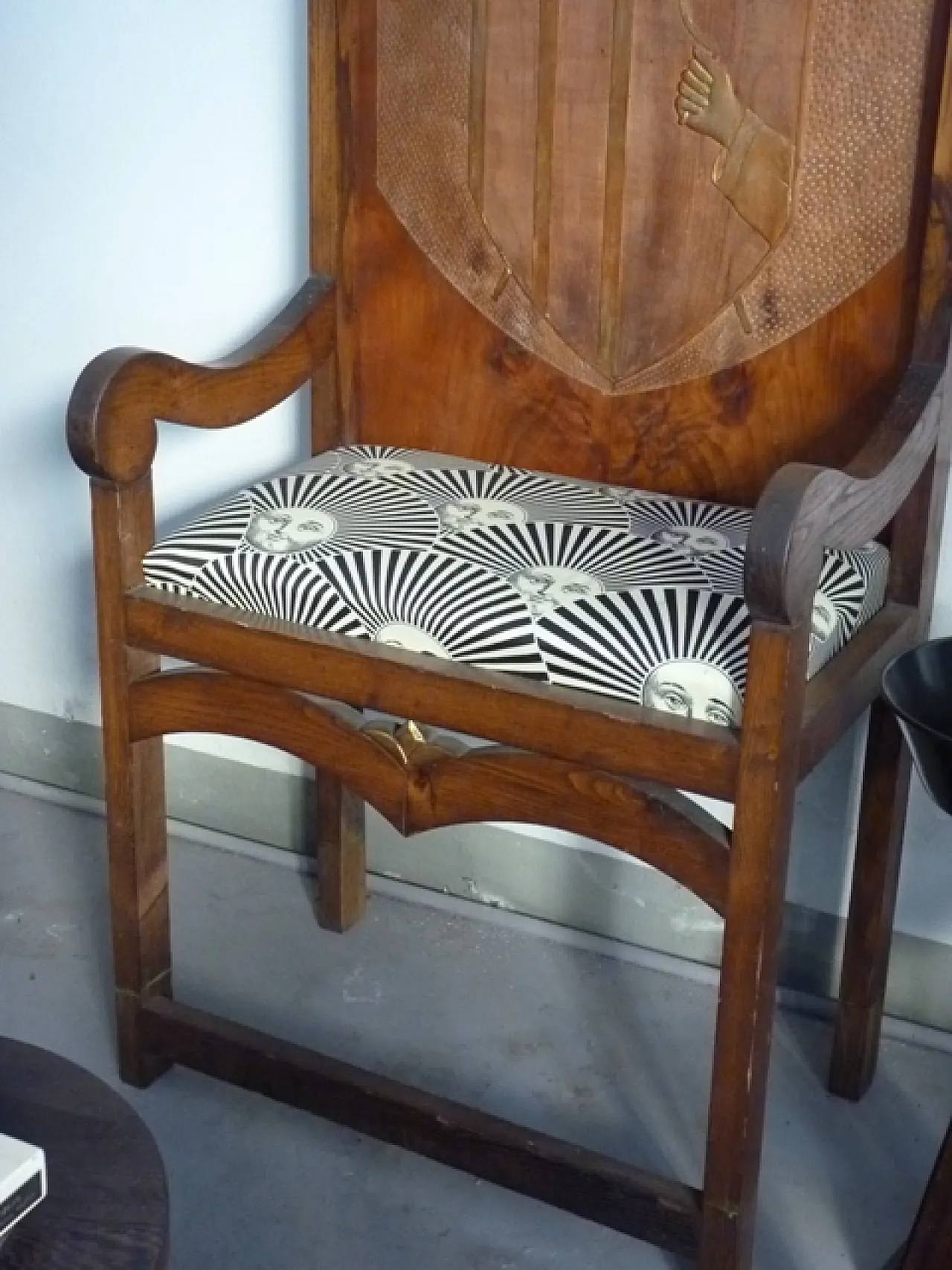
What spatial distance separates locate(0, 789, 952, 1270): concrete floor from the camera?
140 cm

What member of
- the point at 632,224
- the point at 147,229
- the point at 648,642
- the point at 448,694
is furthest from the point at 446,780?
the point at 147,229

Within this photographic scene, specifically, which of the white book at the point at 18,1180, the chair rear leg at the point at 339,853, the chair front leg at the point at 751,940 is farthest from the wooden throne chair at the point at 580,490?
the white book at the point at 18,1180

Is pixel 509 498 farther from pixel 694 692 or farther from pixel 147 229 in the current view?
pixel 147 229

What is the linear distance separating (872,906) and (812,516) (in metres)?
0.56

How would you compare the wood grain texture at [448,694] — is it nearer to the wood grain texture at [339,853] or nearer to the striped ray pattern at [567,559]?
the striped ray pattern at [567,559]

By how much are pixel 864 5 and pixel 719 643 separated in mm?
553

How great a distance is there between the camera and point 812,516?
3.53ft

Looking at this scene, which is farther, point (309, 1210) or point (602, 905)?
point (602, 905)

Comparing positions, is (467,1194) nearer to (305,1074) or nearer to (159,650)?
(305,1074)

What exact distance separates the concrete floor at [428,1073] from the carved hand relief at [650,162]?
2.19 ft

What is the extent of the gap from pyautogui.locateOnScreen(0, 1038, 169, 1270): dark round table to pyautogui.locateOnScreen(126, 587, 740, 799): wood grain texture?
38 centimetres

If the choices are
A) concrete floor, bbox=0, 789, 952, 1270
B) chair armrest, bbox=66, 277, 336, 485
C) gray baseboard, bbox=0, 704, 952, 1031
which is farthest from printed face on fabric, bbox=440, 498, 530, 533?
concrete floor, bbox=0, 789, 952, 1270

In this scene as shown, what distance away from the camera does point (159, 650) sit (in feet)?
4.56

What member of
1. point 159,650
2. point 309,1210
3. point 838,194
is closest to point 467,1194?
point 309,1210
